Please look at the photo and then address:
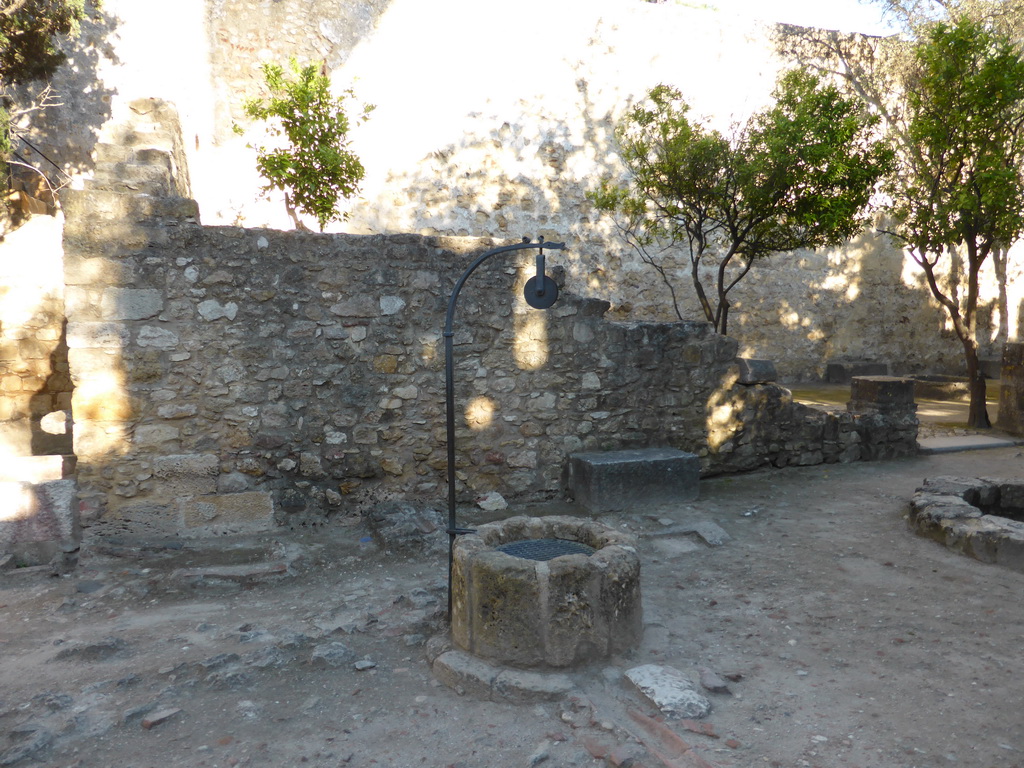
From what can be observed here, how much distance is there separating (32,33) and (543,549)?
962cm

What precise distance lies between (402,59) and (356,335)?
7769 mm

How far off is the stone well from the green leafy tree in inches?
293

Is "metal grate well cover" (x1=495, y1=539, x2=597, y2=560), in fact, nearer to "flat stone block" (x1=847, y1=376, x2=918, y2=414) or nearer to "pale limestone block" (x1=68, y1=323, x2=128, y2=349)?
"pale limestone block" (x1=68, y1=323, x2=128, y2=349)

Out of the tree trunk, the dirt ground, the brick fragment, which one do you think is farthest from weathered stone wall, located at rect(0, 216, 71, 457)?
the tree trunk

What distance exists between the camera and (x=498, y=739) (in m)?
2.76

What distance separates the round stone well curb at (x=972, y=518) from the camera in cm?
452

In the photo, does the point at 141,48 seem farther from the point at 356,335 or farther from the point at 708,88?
the point at 708,88

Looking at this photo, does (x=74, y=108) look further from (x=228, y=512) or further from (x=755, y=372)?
(x=755, y=372)

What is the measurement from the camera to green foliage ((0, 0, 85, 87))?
864 cm

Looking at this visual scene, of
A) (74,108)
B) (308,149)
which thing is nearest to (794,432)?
(308,149)

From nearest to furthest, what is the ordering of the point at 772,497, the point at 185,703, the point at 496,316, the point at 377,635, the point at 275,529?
the point at 185,703
the point at 377,635
the point at 275,529
the point at 496,316
the point at 772,497

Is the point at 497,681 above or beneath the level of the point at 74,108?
beneath

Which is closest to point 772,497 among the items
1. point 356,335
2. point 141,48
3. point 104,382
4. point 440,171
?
point 356,335

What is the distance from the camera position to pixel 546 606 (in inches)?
126
